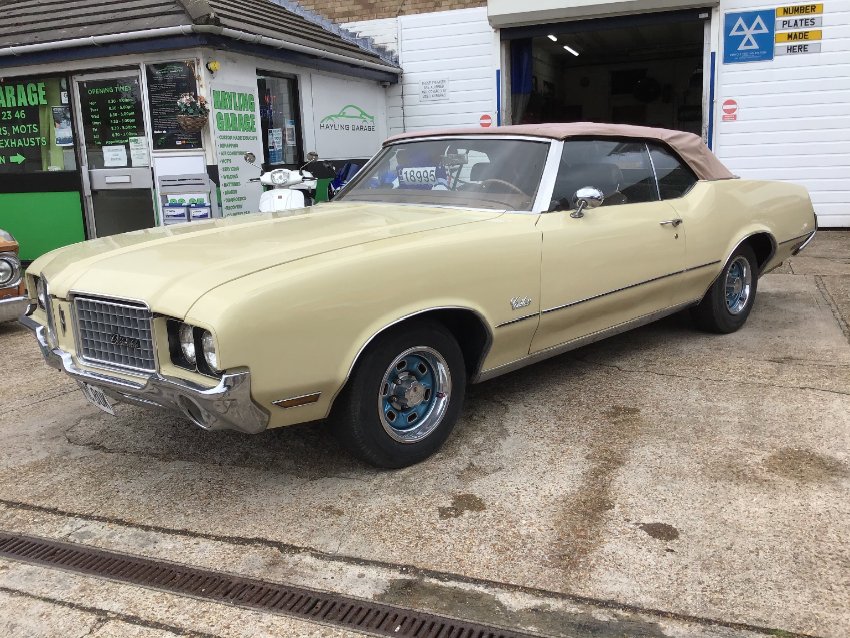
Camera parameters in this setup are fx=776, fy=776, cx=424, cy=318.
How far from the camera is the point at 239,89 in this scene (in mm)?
8672

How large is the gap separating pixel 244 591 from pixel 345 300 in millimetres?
1110

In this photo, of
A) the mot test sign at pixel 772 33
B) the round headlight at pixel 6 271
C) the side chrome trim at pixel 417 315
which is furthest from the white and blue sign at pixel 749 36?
the round headlight at pixel 6 271

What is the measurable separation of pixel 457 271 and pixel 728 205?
2.69 metres

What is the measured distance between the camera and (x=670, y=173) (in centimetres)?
503

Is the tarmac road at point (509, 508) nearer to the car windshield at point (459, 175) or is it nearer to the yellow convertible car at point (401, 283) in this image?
the yellow convertible car at point (401, 283)

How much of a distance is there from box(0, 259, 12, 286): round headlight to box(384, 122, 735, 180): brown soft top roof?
3.29 m

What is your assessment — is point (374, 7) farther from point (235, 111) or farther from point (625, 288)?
point (625, 288)

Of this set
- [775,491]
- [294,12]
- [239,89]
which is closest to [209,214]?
[239,89]

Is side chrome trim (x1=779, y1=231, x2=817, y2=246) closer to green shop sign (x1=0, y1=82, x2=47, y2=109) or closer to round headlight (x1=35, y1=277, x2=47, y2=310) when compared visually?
round headlight (x1=35, y1=277, x2=47, y2=310)

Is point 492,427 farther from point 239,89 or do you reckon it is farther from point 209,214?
point 239,89

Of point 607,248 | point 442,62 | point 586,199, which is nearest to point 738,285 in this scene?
point 607,248

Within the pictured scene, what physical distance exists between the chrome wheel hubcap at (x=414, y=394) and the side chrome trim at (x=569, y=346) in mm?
287

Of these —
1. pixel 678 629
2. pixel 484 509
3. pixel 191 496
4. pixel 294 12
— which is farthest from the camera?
pixel 294 12

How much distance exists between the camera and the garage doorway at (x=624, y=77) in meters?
16.3
